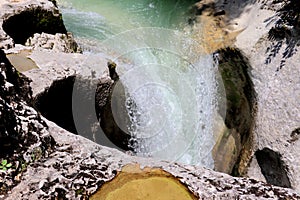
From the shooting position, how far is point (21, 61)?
4141 millimetres

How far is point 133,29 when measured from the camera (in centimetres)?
744

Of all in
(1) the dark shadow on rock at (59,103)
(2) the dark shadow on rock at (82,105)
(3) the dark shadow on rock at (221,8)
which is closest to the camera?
(1) the dark shadow on rock at (59,103)

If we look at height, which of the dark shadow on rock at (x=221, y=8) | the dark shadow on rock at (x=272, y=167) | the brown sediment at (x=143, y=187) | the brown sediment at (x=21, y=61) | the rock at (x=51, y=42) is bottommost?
the dark shadow on rock at (x=272, y=167)

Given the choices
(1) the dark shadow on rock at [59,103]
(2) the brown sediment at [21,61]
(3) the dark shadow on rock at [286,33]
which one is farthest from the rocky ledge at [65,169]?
(3) the dark shadow on rock at [286,33]

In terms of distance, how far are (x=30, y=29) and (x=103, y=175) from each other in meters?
3.54

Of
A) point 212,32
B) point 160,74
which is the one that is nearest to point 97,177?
point 160,74

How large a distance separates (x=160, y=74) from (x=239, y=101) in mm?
1575

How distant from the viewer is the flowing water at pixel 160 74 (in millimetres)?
5414

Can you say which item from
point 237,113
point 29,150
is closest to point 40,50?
point 29,150

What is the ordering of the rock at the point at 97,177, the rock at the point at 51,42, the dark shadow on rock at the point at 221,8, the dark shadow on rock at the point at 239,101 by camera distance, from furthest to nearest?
the dark shadow on rock at the point at 221,8 → the rock at the point at 51,42 → the dark shadow on rock at the point at 239,101 → the rock at the point at 97,177

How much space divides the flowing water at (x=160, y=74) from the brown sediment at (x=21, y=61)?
1512 mm

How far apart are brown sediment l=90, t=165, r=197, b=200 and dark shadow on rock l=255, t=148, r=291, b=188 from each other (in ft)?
6.80

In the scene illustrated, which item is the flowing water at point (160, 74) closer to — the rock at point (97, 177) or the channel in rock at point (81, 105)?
the channel in rock at point (81, 105)

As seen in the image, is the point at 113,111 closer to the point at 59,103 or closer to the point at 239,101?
the point at 59,103
